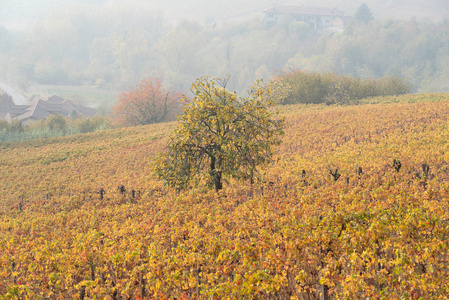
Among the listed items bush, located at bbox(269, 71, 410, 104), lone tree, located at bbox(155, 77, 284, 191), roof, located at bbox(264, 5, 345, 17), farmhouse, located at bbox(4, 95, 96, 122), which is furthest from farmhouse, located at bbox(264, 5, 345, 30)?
lone tree, located at bbox(155, 77, 284, 191)

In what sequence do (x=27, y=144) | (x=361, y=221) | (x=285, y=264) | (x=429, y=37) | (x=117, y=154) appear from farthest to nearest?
(x=429, y=37), (x=27, y=144), (x=117, y=154), (x=361, y=221), (x=285, y=264)

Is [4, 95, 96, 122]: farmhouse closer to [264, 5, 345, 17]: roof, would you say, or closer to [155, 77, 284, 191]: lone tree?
[155, 77, 284, 191]: lone tree

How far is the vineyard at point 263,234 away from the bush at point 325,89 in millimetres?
19473

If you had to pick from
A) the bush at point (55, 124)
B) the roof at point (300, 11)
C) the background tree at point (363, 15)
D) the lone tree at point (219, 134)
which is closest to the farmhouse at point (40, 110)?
the bush at point (55, 124)

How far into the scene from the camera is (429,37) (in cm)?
8919

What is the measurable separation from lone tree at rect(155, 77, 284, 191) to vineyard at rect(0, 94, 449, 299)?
726 millimetres

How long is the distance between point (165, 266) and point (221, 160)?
20.6 feet

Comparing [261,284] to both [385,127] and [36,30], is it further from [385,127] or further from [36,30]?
[36,30]

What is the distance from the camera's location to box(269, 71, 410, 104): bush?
38.6 m

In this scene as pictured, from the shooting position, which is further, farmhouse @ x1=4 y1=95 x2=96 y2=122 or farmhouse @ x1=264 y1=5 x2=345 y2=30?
farmhouse @ x1=264 y1=5 x2=345 y2=30

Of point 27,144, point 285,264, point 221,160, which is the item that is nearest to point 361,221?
point 285,264

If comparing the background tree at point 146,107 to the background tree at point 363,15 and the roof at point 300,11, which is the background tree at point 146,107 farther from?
the roof at point 300,11

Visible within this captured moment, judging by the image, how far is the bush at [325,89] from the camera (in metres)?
38.6

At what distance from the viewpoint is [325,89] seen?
39594mm
